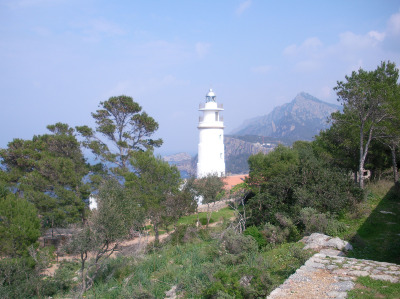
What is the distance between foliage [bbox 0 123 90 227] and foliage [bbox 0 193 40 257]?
3233mm

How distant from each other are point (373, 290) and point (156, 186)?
12.2 m

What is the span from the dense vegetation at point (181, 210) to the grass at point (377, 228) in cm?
5

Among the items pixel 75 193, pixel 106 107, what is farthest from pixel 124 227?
pixel 106 107

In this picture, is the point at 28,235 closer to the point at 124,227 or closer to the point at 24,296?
the point at 24,296

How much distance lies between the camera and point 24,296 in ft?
33.2

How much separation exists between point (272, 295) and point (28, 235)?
11523 mm

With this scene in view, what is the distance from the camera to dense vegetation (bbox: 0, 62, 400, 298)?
820 cm

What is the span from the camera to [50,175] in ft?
59.2

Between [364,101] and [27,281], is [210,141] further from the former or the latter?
[27,281]

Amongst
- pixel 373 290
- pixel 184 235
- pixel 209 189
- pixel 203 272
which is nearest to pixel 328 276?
pixel 373 290

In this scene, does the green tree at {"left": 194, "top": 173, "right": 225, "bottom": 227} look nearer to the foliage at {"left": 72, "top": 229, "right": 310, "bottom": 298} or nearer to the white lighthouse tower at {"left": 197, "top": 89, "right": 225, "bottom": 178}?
the white lighthouse tower at {"left": 197, "top": 89, "right": 225, "bottom": 178}

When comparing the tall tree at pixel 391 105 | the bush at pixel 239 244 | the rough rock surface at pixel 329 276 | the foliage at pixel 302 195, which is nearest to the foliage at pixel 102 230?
the bush at pixel 239 244

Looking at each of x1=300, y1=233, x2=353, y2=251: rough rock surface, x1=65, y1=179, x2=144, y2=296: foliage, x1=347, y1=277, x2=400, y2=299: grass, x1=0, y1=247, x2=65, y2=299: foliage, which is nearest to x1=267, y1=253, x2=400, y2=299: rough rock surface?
x1=347, y1=277, x2=400, y2=299: grass

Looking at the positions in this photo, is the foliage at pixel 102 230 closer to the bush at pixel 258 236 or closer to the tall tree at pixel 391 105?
the bush at pixel 258 236
